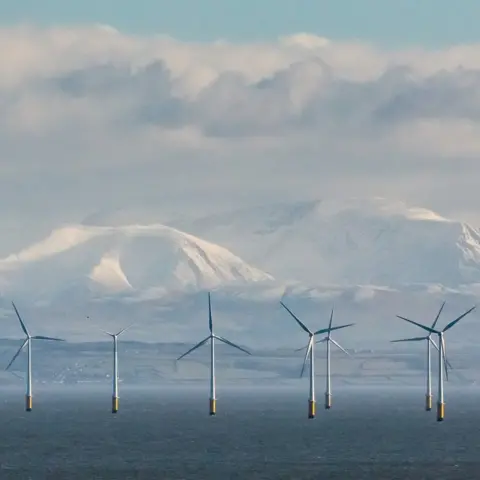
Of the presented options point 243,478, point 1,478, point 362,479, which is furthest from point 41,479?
point 362,479

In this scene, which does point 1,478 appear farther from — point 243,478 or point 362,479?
point 362,479

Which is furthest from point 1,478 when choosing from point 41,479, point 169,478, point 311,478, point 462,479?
point 462,479

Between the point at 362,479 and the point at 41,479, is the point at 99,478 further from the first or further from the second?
the point at 362,479

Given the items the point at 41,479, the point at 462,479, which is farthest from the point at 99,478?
the point at 462,479

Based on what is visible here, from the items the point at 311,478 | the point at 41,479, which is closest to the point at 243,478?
the point at 311,478

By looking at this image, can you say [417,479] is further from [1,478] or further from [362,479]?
[1,478]

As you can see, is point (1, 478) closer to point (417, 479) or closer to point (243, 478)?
point (243, 478)
